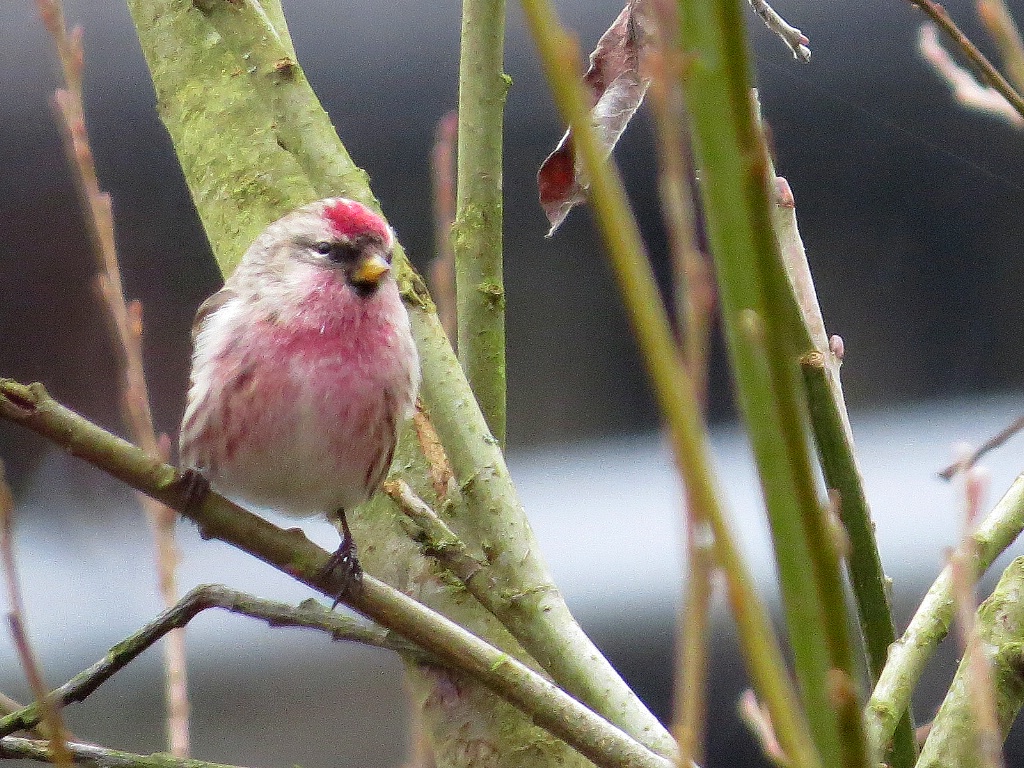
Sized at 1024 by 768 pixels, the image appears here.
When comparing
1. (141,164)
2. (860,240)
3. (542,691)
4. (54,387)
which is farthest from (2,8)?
(542,691)

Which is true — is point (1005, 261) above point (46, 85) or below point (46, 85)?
below

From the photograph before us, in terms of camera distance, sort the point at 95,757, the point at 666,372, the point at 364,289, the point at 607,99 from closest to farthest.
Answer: the point at 666,372
the point at 95,757
the point at 607,99
the point at 364,289

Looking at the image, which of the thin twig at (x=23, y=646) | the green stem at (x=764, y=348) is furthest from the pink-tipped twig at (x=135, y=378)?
the green stem at (x=764, y=348)

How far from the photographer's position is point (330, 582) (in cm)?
164

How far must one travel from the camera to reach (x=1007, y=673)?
60.9 inches

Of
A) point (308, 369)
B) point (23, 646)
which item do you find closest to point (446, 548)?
point (308, 369)

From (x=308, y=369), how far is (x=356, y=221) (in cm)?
28

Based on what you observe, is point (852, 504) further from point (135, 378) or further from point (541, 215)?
point (541, 215)

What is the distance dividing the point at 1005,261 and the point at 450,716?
81.9 inches

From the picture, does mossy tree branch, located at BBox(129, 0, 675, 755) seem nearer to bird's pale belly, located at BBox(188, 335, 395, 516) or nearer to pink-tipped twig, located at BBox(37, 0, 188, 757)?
bird's pale belly, located at BBox(188, 335, 395, 516)

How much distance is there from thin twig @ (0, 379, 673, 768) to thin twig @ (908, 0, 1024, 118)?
77 cm

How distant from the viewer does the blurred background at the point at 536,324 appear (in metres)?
3.17

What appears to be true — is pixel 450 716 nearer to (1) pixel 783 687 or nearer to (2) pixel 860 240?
(1) pixel 783 687

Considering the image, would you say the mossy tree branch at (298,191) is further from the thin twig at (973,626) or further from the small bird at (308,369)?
the thin twig at (973,626)
